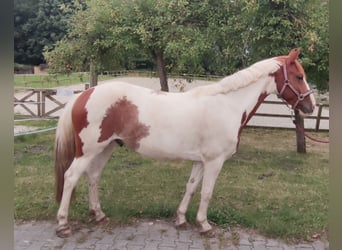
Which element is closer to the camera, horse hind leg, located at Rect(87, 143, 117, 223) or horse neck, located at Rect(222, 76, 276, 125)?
horse neck, located at Rect(222, 76, 276, 125)

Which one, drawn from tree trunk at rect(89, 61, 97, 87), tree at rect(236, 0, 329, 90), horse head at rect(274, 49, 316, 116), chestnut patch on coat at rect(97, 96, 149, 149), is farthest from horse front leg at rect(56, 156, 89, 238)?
tree trunk at rect(89, 61, 97, 87)

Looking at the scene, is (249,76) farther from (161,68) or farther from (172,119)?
(161,68)

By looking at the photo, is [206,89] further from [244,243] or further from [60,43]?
[60,43]

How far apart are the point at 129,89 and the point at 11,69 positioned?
237 centimetres

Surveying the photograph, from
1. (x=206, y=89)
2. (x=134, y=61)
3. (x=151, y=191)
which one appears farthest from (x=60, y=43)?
(x=206, y=89)

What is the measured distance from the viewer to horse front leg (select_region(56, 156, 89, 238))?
9.97 ft

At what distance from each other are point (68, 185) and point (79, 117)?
→ 22.3 inches

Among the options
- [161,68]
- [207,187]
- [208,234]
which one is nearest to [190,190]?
[207,187]

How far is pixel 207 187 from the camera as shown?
10.3 feet

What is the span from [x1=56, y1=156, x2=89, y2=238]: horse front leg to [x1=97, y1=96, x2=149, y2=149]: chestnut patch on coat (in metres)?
0.25

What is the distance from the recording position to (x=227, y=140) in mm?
3035

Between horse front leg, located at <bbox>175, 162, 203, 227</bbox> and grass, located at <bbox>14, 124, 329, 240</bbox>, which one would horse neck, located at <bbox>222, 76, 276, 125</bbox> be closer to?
horse front leg, located at <bbox>175, 162, 203, 227</bbox>

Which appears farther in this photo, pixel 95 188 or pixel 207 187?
pixel 95 188

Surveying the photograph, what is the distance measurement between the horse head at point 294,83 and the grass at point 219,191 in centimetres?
108
